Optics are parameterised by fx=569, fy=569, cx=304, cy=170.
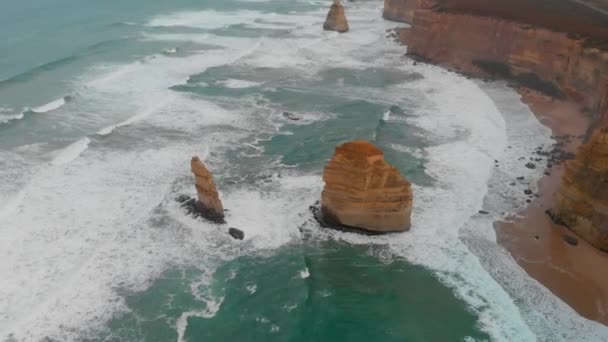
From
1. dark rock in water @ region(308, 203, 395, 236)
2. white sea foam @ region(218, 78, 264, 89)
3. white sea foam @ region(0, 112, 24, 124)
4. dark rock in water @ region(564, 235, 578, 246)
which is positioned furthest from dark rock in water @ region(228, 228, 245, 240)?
white sea foam @ region(218, 78, 264, 89)

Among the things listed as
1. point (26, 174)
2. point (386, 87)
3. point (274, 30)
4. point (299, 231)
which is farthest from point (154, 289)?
point (274, 30)

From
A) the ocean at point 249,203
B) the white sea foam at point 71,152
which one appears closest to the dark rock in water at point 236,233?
the ocean at point 249,203

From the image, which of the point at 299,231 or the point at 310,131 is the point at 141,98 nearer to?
the point at 310,131

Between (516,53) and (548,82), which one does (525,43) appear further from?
(548,82)

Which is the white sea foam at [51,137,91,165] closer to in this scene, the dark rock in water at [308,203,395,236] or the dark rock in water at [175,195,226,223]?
the dark rock in water at [175,195,226,223]

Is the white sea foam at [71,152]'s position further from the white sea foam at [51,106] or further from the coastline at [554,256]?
the coastline at [554,256]

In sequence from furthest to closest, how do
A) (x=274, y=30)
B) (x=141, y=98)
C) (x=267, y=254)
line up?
(x=274, y=30)
(x=141, y=98)
(x=267, y=254)
